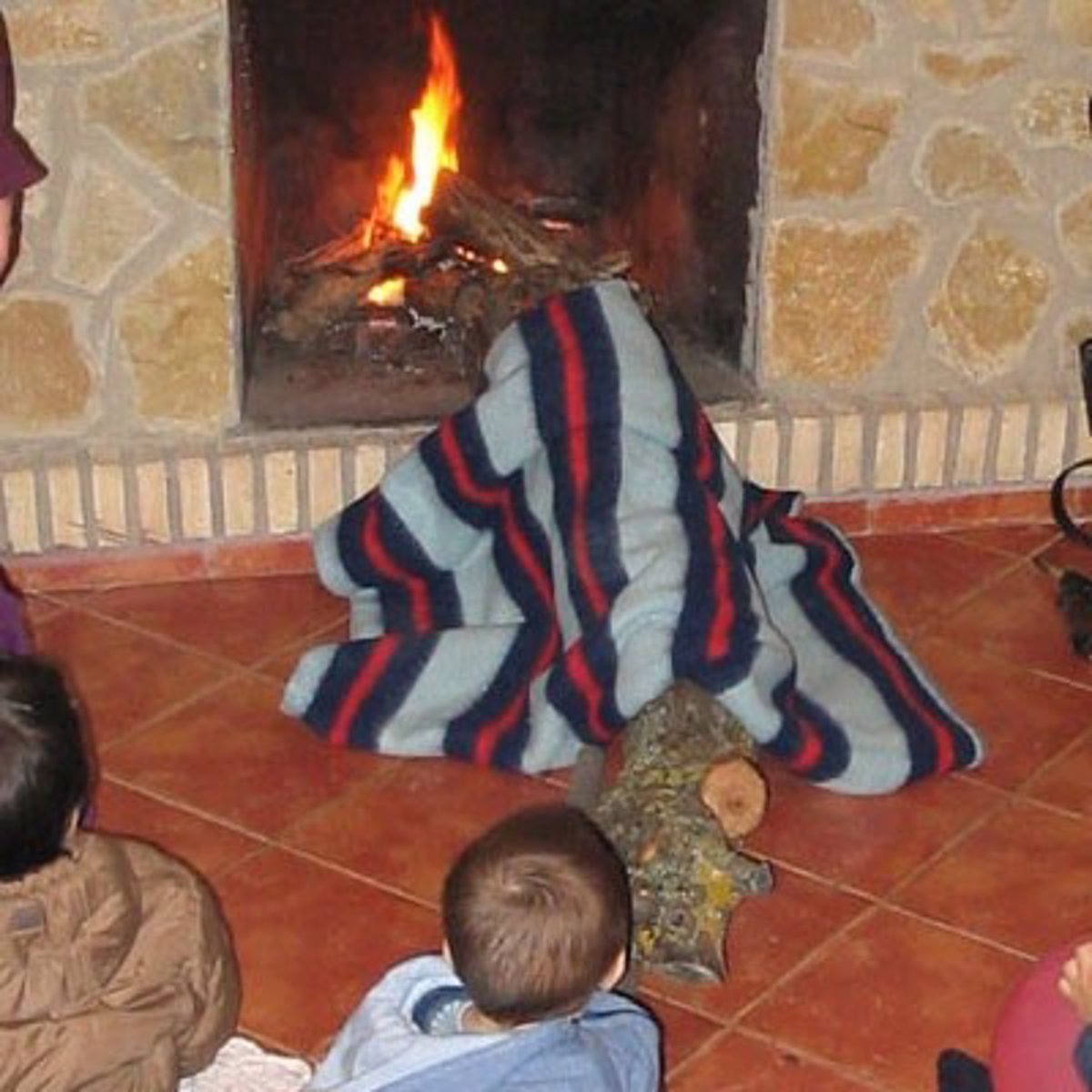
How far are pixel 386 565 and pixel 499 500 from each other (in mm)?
163

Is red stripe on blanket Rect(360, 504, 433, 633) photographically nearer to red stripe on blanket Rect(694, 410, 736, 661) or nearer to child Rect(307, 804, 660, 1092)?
red stripe on blanket Rect(694, 410, 736, 661)

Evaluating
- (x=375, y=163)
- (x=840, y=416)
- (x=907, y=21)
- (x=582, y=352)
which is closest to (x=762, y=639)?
(x=582, y=352)

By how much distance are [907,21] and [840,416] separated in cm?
49

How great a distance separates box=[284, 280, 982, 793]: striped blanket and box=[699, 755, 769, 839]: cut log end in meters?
0.13

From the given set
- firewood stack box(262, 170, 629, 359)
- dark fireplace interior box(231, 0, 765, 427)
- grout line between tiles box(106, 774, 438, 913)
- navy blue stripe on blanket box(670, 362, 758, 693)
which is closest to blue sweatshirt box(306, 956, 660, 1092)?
grout line between tiles box(106, 774, 438, 913)

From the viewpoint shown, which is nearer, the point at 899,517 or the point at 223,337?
the point at 223,337

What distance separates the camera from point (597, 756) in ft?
8.43

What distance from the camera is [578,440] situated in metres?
2.72

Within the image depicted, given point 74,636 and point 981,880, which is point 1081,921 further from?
point 74,636

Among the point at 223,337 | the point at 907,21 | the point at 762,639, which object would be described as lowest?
the point at 762,639

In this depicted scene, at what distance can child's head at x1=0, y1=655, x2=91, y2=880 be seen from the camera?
1.71 m

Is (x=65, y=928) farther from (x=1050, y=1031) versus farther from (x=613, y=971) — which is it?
(x=1050, y=1031)

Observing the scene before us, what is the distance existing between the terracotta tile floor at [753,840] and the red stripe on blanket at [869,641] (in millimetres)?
40

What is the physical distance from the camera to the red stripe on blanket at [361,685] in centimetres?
264
